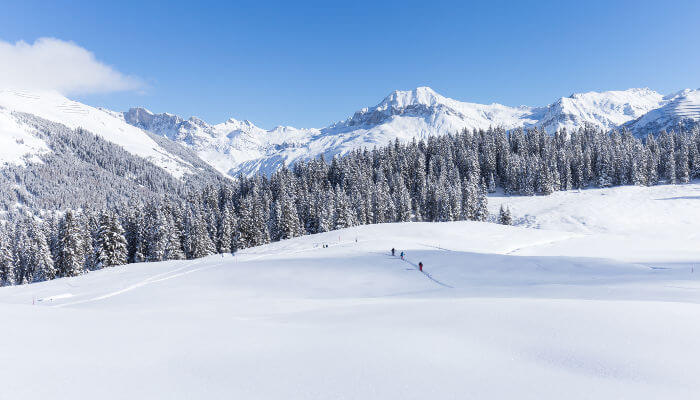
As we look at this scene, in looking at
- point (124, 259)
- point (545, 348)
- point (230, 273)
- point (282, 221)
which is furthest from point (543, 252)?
point (124, 259)

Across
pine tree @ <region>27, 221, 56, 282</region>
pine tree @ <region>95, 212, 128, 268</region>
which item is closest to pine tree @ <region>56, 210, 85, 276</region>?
pine tree @ <region>27, 221, 56, 282</region>

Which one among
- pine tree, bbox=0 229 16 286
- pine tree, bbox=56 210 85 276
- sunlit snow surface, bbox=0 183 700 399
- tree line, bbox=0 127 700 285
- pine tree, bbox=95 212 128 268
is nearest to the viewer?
sunlit snow surface, bbox=0 183 700 399

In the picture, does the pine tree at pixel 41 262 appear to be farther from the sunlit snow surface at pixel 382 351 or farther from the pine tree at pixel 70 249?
the sunlit snow surface at pixel 382 351

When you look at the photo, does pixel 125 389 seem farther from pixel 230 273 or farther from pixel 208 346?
pixel 230 273

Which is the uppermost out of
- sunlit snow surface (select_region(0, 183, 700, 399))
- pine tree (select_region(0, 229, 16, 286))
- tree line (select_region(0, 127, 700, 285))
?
tree line (select_region(0, 127, 700, 285))

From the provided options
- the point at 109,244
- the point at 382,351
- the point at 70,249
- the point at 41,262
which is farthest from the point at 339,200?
the point at 382,351

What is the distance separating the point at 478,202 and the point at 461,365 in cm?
8347

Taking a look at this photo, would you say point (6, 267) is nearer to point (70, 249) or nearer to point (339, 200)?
point (70, 249)

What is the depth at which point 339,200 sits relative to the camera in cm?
7450

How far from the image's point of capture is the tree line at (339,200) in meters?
61.4

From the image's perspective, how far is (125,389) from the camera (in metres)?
6.05

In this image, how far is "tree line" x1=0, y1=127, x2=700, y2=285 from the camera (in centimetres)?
6140

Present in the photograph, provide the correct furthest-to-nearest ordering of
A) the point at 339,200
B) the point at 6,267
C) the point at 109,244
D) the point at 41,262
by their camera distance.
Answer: the point at 339,200
the point at 6,267
the point at 109,244
the point at 41,262

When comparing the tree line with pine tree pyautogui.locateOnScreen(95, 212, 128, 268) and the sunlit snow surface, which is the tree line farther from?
the sunlit snow surface
